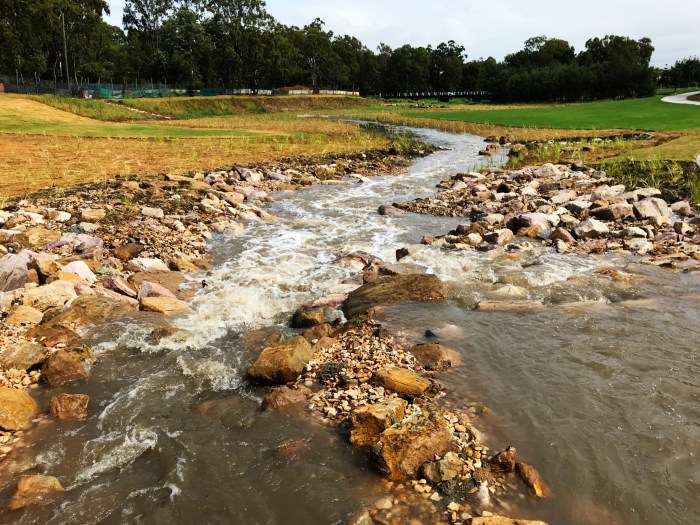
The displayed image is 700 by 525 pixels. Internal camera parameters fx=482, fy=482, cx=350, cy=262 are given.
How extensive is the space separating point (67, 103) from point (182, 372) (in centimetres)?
6028

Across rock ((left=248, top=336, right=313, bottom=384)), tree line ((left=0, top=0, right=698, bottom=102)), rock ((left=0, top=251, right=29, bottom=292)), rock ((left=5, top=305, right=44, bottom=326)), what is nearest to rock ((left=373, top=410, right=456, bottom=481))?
rock ((left=248, top=336, right=313, bottom=384))

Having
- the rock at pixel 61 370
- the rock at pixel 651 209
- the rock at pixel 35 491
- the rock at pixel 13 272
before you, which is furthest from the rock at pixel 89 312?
the rock at pixel 651 209

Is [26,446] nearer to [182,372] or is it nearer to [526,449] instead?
[182,372]

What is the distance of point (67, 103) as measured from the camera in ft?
181

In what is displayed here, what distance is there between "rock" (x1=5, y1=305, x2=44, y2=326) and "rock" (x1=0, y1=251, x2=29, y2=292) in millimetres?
1044

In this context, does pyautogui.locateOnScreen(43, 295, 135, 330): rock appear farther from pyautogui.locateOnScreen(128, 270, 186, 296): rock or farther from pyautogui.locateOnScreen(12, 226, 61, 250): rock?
pyautogui.locateOnScreen(12, 226, 61, 250): rock

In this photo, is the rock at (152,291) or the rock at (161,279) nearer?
the rock at (152,291)

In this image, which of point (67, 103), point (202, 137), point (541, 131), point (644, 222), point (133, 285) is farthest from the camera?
point (67, 103)

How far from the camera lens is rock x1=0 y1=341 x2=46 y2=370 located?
20.7 feet

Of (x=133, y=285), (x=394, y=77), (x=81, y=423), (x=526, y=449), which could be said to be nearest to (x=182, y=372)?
(x=81, y=423)

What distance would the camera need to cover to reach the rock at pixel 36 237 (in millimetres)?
10562

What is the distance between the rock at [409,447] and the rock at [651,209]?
12.0 meters

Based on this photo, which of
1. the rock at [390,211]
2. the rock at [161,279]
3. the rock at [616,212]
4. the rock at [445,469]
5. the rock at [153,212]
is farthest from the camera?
the rock at [390,211]

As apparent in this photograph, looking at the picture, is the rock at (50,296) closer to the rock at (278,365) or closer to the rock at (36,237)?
the rock at (36,237)
